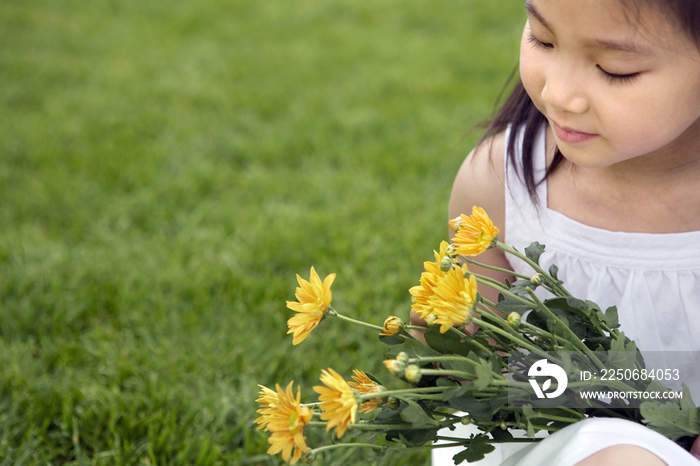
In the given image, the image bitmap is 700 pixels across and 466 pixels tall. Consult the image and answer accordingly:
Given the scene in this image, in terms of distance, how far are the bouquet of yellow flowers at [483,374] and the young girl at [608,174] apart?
0.05 metres

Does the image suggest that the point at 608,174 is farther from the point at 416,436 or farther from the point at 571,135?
the point at 416,436

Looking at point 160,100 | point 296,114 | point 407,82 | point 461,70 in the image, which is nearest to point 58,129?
point 160,100

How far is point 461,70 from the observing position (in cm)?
353

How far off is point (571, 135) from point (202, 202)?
5.75 feet

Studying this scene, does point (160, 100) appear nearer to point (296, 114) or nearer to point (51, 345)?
point (296, 114)

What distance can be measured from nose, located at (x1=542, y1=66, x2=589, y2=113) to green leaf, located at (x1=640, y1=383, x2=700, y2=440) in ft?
1.20

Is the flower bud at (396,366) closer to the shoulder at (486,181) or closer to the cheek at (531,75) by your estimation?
the cheek at (531,75)

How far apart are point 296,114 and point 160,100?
72 cm

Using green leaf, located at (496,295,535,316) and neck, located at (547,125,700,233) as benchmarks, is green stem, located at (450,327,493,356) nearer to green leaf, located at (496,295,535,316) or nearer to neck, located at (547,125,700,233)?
green leaf, located at (496,295,535,316)

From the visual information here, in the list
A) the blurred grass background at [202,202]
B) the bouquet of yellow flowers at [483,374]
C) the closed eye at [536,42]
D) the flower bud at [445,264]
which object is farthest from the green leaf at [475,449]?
the blurred grass background at [202,202]

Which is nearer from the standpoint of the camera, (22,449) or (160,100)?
(22,449)

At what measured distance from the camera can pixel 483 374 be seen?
2.27 feet

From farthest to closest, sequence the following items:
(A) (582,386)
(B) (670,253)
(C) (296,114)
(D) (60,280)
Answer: (C) (296,114) < (D) (60,280) < (B) (670,253) < (A) (582,386)

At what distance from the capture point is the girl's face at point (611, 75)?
30.3 inches
